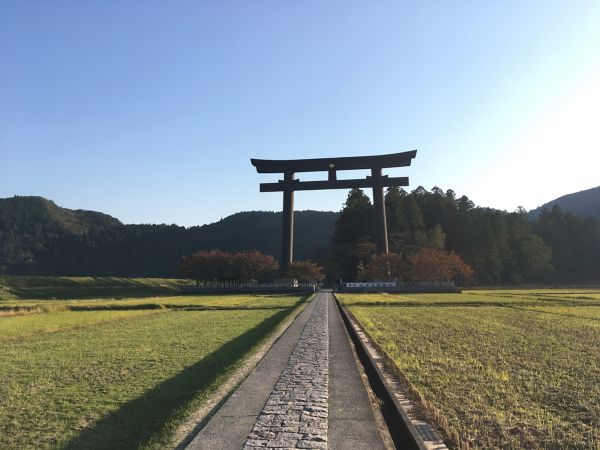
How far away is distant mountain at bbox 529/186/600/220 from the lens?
14025 cm

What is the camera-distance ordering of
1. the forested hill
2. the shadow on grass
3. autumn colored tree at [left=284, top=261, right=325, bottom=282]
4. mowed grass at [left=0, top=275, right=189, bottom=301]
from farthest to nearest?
Result: 1. the forested hill
2. autumn colored tree at [left=284, top=261, right=325, bottom=282]
3. mowed grass at [left=0, top=275, right=189, bottom=301]
4. the shadow on grass

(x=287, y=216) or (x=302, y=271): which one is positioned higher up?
(x=287, y=216)

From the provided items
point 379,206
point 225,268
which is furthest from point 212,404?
point 225,268

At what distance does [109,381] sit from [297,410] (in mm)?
3404

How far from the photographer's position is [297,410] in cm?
494

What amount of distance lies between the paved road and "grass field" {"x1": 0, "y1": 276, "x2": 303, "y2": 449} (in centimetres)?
52

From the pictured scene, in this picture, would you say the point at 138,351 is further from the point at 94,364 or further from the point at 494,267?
the point at 494,267

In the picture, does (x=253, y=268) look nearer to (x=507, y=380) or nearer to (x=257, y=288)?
(x=257, y=288)

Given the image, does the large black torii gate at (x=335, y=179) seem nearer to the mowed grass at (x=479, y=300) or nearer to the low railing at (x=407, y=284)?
the low railing at (x=407, y=284)

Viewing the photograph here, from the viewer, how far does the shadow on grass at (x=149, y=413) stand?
434cm

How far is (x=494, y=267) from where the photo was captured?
68.2 meters

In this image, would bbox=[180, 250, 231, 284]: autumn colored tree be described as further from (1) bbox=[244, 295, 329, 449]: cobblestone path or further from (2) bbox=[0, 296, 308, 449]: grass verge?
(1) bbox=[244, 295, 329, 449]: cobblestone path

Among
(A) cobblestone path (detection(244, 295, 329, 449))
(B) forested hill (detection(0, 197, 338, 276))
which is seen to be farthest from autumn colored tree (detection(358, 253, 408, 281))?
(A) cobblestone path (detection(244, 295, 329, 449))

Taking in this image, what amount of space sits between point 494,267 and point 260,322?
61.1 m
